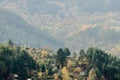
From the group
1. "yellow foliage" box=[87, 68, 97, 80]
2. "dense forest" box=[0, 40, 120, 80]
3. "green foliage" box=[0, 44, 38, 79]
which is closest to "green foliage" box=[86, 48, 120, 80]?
"dense forest" box=[0, 40, 120, 80]

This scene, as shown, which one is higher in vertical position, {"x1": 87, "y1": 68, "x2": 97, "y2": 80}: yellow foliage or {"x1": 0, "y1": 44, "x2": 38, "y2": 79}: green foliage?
{"x1": 0, "y1": 44, "x2": 38, "y2": 79}: green foliage

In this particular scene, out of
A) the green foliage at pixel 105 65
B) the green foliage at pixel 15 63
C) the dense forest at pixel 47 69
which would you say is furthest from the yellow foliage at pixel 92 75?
the green foliage at pixel 15 63

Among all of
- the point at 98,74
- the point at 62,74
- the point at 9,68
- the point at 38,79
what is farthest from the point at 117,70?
the point at 9,68

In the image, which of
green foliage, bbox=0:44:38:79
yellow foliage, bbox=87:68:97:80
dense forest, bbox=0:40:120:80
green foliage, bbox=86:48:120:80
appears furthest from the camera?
green foliage, bbox=86:48:120:80

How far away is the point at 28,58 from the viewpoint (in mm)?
193625

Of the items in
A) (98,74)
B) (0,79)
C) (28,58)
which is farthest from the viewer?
(28,58)

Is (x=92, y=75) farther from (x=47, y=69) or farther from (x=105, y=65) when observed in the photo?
(x=47, y=69)

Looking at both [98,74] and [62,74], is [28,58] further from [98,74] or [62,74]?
[98,74]

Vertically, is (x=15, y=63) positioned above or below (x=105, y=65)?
above

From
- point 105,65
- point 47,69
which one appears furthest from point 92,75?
point 47,69

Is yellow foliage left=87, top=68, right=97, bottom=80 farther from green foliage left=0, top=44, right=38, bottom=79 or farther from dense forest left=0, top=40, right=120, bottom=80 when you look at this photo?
green foliage left=0, top=44, right=38, bottom=79

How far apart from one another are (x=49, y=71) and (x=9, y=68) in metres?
20.6

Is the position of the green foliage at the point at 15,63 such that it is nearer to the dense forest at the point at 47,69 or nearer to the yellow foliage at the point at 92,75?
the dense forest at the point at 47,69

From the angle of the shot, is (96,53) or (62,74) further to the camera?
(96,53)
